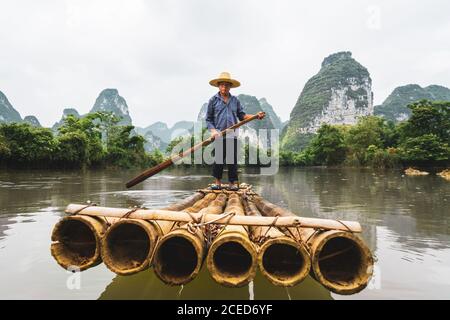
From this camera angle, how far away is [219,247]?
6.36 ft

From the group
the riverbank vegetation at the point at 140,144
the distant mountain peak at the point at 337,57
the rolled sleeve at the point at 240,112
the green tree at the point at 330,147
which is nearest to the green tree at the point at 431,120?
the riverbank vegetation at the point at 140,144

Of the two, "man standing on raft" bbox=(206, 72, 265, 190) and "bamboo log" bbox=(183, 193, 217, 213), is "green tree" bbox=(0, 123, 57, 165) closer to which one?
"man standing on raft" bbox=(206, 72, 265, 190)

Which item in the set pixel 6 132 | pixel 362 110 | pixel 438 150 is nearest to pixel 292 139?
pixel 362 110

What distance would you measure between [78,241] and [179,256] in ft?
2.38

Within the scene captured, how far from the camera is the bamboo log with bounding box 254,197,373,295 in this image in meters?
1.75

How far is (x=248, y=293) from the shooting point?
219cm

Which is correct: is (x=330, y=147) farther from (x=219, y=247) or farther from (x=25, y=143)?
(x=219, y=247)

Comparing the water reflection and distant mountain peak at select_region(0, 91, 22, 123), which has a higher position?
distant mountain peak at select_region(0, 91, 22, 123)

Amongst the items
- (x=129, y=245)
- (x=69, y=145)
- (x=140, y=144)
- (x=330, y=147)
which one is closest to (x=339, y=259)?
(x=129, y=245)

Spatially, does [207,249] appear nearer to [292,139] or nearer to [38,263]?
[38,263]

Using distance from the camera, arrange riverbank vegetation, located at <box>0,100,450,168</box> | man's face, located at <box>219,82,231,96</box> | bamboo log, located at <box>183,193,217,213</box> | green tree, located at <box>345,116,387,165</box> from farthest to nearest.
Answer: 1. green tree, located at <box>345,116,387,165</box>
2. riverbank vegetation, located at <box>0,100,450,168</box>
3. man's face, located at <box>219,82,231,96</box>
4. bamboo log, located at <box>183,193,217,213</box>

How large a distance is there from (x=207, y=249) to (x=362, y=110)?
135244mm

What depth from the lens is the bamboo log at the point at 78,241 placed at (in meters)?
2.00

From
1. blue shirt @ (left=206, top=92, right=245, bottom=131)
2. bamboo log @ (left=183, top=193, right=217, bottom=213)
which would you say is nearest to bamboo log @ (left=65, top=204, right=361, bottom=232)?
bamboo log @ (left=183, top=193, right=217, bottom=213)
